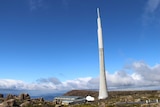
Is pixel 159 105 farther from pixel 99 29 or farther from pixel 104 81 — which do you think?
pixel 99 29

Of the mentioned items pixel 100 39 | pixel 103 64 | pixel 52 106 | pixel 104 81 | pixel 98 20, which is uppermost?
pixel 98 20

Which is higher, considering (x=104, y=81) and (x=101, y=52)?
(x=101, y=52)

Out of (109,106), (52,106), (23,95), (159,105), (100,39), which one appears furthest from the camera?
(23,95)

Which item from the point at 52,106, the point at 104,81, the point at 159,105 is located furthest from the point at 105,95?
the point at 159,105

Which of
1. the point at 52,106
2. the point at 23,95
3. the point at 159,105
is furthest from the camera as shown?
the point at 23,95

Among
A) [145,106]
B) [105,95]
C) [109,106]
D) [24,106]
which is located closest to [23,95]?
[24,106]

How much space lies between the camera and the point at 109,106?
10162cm

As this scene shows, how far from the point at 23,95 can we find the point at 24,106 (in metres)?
48.0

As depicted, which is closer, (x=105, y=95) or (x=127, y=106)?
(x=127, y=106)

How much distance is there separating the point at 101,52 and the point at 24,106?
49.7m

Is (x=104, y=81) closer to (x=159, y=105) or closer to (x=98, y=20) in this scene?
(x=98, y=20)

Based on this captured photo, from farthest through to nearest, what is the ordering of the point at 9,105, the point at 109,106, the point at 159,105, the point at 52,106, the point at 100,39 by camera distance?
1. the point at 100,39
2. the point at 52,106
3. the point at 9,105
4. the point at 109,106
5. the point at 159,105

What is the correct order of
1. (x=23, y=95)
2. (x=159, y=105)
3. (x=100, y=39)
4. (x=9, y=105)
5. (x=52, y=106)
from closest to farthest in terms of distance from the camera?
(x=159, y=105), (x=9, y=105), (x=52, y=106), (x=100, y=39), (x=23, y=95)

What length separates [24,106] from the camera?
133500 mm
